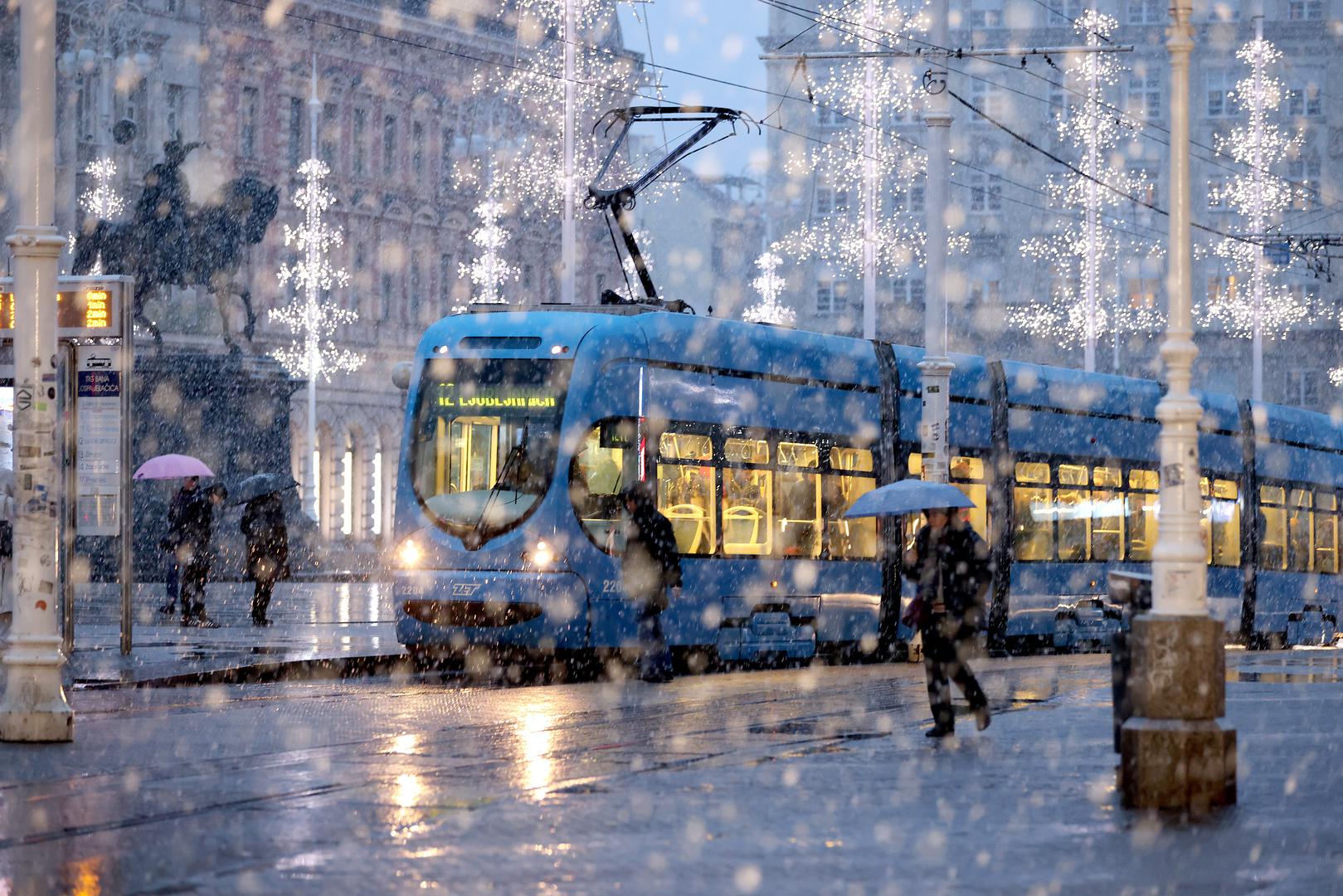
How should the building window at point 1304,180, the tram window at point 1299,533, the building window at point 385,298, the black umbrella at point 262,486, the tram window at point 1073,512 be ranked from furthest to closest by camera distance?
1. the building window at point 1304,180
2. the building window at point 385,298
3. the tram window at point 1299,533
4. the black umbrella at point 262,486
5. the tram window at point 1073,512

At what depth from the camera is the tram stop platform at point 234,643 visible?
20.1m

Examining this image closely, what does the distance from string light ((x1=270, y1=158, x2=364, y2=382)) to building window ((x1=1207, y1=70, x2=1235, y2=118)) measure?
113 feet

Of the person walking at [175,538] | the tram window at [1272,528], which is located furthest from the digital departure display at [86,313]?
the tram window at [1272,528]

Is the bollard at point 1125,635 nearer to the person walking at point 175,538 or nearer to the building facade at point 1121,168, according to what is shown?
the person walking at point 175,538

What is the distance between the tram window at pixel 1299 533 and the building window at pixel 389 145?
4457 centimetres

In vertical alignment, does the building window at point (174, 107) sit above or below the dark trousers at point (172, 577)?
above

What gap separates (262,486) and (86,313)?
10.9 m

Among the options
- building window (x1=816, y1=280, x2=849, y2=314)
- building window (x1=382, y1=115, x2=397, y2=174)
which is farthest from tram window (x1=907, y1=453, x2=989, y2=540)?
building window (x1=816, y1=280, x2=849, y2=314)

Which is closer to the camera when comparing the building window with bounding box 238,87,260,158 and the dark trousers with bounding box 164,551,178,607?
the dark trousers with bounding box 164,551,178,607

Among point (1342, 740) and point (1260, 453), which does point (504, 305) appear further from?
point (1260, 453)

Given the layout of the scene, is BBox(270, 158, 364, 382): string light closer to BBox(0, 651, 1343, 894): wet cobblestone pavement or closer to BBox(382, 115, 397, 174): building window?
BBox(382, 115, 397, 174): building window

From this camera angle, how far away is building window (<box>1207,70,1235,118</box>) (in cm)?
8762

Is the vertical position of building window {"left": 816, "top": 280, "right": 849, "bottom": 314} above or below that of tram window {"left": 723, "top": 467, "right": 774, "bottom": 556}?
above

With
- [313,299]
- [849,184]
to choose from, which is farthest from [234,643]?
[849,184]
